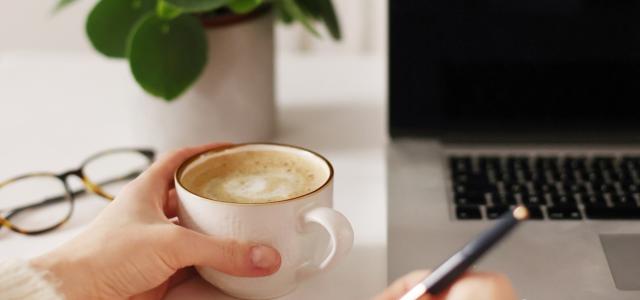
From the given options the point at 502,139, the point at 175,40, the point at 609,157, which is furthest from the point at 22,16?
the point at 609,157

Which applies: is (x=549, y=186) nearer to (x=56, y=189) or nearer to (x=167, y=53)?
(x=167, y=53)

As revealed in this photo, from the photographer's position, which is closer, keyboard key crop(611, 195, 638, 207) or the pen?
the pen

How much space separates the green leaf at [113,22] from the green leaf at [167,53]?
0.09 ft

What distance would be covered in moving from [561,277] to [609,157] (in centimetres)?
22

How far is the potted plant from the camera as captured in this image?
74cm

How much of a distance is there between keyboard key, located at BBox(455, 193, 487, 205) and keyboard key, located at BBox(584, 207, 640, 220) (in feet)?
0.29

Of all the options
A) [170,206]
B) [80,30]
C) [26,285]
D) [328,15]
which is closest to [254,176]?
[170,206]

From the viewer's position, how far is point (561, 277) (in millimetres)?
592

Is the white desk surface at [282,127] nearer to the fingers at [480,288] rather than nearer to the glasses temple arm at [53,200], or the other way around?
the glasses temple arm at [53,200]

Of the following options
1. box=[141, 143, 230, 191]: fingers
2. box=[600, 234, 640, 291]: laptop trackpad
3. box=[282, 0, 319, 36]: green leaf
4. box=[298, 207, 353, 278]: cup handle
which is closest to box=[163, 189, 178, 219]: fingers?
box=[141, 143, 230, 191]: fingers

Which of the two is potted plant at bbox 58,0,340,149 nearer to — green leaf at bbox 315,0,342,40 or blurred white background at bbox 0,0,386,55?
green leaf at bbox 315,0,342,40

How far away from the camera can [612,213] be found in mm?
672

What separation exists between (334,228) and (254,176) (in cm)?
10

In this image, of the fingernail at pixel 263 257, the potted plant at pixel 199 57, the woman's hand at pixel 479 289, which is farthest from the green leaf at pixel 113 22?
the woman's hand at pixel 479 289
